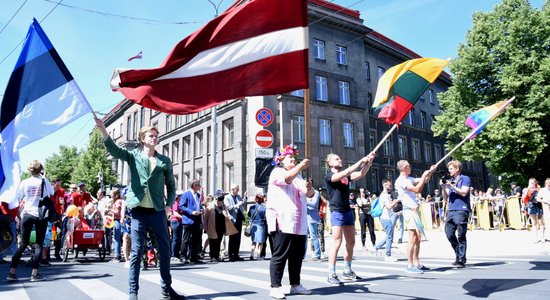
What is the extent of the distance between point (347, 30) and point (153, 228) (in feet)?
107

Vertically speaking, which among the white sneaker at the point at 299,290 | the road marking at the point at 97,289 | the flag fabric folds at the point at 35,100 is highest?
the flag fabric folds at the point at 35,100

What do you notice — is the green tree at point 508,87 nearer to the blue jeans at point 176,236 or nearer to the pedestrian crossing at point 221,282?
the pedestrian crossing at point 221,282

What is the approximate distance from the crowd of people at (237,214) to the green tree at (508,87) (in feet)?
48.4

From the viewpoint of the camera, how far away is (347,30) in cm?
3556

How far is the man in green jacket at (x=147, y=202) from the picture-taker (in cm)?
546

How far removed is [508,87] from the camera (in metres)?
27.5

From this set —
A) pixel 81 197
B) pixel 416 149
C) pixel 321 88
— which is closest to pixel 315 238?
pixel 81 197

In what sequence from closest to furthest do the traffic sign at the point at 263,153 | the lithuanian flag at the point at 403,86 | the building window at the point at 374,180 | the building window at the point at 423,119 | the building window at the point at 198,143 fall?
the lithuanian flag at the point at 403,86 < the traffic sign at the point at 263,153 < the building window at the point at 374,180 < the building window at the point at 198,143 < the building window at the point at 423,119

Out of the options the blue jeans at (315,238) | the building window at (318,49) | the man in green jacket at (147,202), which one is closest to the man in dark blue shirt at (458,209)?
the blue jeans at (315,238)

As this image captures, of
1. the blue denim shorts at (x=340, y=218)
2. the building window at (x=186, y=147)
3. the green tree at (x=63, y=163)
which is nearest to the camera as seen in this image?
the blue denim shorts at (x=340, y=218)

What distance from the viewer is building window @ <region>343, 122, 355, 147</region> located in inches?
1340

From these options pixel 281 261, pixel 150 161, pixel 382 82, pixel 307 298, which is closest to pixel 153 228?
pixel 150 161

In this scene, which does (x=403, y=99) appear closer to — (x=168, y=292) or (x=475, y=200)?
(x=168, y=292)

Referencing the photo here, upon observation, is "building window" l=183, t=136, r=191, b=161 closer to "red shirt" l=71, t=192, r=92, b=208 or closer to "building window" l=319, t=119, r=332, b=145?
"building window" l=319, t=119, r=332, b=145
